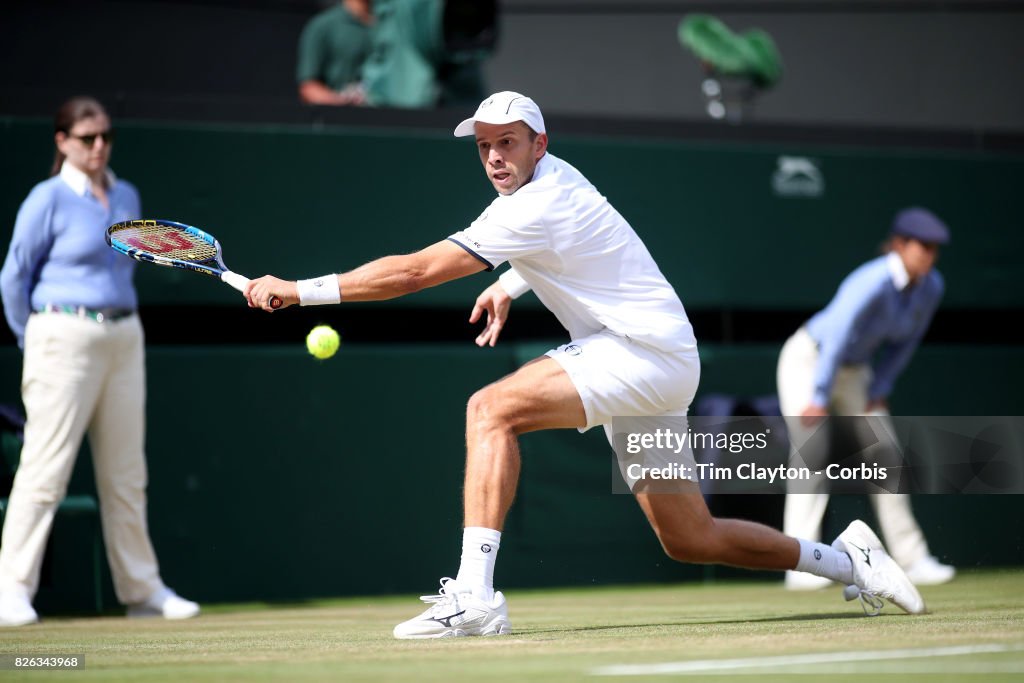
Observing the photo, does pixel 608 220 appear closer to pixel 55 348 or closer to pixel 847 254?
pixel 55 348

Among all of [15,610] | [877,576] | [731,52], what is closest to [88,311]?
[15,610]

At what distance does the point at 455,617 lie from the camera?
4.91 metres

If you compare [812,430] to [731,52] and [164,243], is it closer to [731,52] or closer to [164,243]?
[731,52]

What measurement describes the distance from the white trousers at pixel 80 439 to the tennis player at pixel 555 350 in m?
2.18

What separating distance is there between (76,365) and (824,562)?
3.42 m

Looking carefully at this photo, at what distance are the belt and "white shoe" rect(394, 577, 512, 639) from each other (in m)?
2.67

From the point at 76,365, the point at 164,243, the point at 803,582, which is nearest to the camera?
the point at 164,243

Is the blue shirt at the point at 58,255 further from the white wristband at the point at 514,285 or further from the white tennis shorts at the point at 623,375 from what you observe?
the white tennis shorts at the point at 623,375

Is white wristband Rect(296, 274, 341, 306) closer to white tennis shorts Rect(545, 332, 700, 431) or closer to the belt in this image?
white tennis shorts Rect(545, 332, 700, 431)

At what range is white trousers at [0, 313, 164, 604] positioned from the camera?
6.77m

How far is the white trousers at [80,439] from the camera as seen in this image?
6.77 metres

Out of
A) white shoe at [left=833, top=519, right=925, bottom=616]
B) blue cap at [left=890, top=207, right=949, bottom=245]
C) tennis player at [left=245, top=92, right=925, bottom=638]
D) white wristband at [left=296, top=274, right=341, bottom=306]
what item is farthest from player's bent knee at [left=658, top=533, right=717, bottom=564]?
blue cap at [left=890, top=207, right=949, bottom=245]

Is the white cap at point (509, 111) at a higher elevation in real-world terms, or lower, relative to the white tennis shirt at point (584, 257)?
higher

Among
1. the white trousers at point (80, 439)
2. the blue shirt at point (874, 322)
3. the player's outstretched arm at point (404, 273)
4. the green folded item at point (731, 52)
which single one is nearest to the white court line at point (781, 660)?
the player's outstretched arm at point (404, 273)
